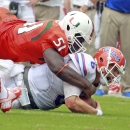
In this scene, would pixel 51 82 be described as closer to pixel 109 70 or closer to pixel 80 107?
pixel 80 107

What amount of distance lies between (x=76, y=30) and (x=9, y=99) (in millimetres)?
1435

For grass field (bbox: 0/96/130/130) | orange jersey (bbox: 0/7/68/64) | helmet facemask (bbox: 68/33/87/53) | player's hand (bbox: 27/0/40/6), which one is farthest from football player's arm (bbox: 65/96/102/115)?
player's hand (bbox: 27/0/40/6)

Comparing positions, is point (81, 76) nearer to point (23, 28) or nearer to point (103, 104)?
point (23, 28)

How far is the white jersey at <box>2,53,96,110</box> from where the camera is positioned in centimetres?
767

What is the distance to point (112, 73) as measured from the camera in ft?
26.0

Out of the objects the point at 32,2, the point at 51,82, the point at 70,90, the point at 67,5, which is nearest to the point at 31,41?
the point at 51,82

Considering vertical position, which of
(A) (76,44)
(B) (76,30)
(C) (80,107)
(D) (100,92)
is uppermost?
(B) (76,30)

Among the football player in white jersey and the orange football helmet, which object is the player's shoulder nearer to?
the football player in white jersey

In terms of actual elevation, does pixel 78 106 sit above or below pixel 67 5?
above

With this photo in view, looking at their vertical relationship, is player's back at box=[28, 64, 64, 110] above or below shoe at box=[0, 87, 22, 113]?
below

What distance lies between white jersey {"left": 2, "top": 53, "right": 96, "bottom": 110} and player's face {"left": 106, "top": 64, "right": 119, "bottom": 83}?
22cm

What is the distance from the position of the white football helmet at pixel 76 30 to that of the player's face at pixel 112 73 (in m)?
0.53

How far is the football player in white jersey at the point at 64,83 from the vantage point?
7672 millimetres

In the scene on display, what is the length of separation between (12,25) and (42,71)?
1.02 m
